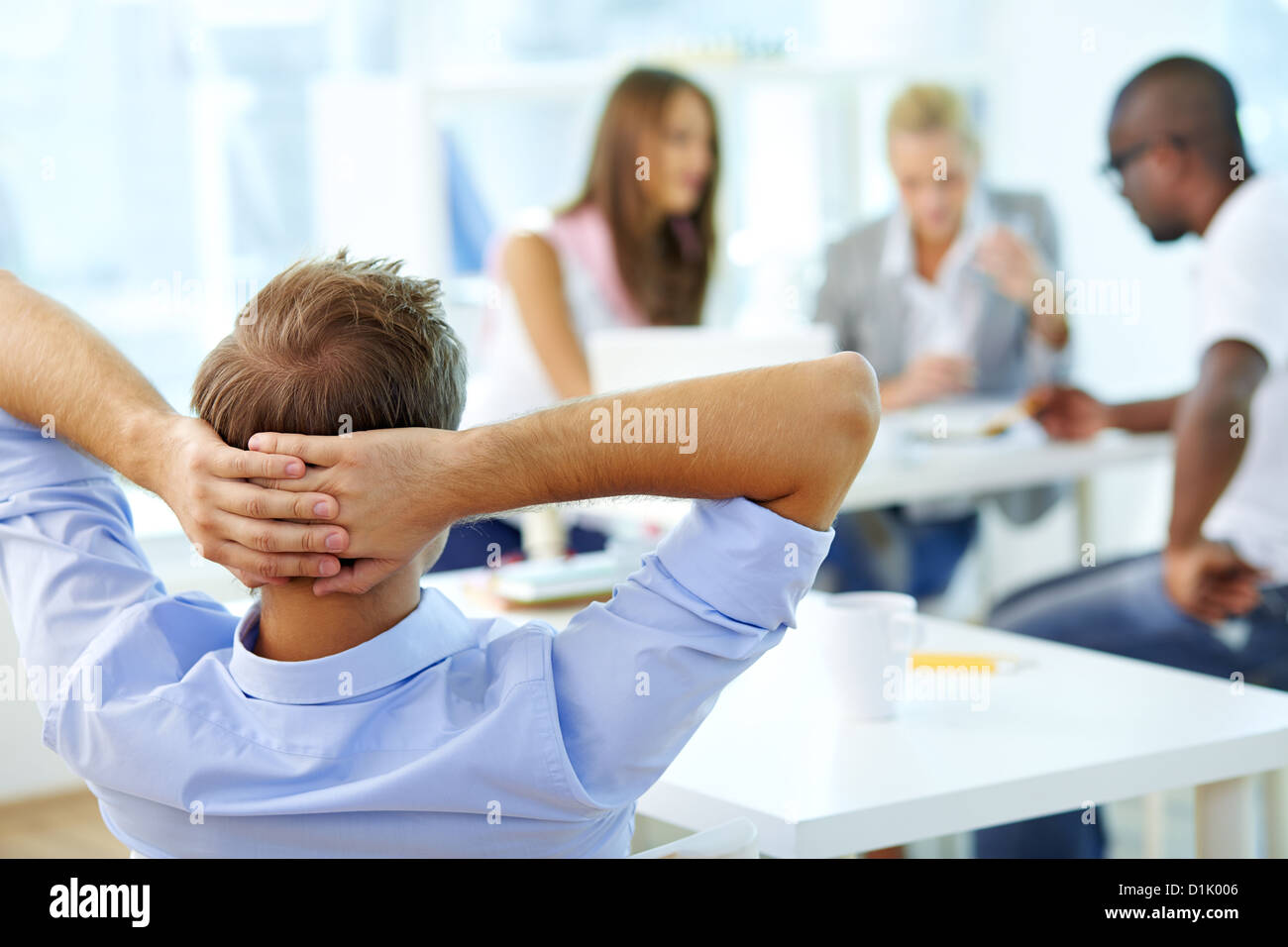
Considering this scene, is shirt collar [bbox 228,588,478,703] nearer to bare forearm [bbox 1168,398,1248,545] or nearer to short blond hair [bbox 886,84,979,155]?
bare forearm [bbox 1168,398,1248,545]

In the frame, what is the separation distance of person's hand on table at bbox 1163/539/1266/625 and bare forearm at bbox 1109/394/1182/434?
623mm

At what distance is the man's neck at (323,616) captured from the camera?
0.80 meters

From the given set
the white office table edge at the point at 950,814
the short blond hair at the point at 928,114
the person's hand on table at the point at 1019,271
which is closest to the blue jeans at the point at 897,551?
the person's hand on table at the point at 1019,271

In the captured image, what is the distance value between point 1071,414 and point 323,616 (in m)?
2.21

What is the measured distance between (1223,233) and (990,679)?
4.19 feet

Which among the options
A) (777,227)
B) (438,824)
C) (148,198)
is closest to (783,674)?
(438,824)

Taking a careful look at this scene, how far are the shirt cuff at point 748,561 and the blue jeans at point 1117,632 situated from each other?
4.02 ft

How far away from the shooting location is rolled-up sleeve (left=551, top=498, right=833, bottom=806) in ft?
2.44

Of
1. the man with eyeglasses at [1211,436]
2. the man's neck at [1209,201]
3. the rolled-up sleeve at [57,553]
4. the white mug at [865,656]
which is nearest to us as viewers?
the rolled-up sleeve at [57,553]

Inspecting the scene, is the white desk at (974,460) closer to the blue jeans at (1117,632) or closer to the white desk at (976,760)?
the blue jeans at (1117,632)

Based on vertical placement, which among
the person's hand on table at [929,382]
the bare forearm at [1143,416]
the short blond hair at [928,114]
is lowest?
the bare forearm at [1143,416]

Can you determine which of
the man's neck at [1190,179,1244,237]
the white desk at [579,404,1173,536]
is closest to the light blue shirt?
the white desk at [579,404,1173,536]

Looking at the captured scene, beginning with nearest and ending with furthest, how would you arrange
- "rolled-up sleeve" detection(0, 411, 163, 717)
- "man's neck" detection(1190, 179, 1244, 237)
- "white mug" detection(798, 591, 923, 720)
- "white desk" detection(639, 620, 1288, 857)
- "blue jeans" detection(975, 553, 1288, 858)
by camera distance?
1. "rolled-up sleeve" detection(0, 411, 163, 717)
2. "white desk" detection(639, 620, 1288, 857)
3. "white mug" detection(798, 591, 923, 720)
4. "blue jeans" detection(975, 553, 1288, 858)
5. "man's neck" detection(1190, 179, 1244, 237)

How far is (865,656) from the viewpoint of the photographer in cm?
114
